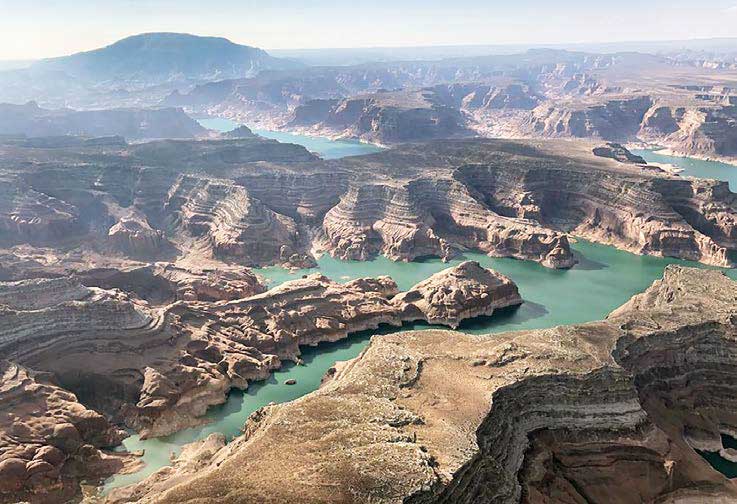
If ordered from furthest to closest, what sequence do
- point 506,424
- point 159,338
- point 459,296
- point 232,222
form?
point 232,222 → point 459,296 → point 159,338 → point 506,424

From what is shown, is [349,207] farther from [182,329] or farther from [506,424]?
[506,424]

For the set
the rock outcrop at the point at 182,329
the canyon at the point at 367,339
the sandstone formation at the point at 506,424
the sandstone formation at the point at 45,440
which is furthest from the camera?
the rock outcrop at the point at 182,329

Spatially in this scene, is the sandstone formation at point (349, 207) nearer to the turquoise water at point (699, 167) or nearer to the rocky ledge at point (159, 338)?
the rocky ledge at point (159, 338)

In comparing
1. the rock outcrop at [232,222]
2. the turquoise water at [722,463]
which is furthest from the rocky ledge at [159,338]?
the turquoise water at [722,463]

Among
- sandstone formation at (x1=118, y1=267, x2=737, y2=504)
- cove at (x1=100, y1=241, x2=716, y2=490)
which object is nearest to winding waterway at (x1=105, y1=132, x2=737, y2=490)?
cove at (x1=100, y1=241, x2=716, y2=490)

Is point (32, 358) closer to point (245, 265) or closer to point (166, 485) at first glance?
point (166, 485)

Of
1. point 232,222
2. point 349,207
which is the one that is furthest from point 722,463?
point 232,222

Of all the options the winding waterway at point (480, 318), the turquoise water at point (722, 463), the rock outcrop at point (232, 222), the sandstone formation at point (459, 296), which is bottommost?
the turquoise water at point (722, 463)
